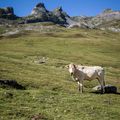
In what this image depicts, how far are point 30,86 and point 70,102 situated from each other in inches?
376

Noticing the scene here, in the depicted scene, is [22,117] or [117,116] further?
[117,116]

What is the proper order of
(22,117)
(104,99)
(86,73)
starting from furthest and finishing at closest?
(86,73)
(104,99)
(22,117)

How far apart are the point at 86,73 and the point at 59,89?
356 cm

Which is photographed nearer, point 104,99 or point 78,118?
point 78,118

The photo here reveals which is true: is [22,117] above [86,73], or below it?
below

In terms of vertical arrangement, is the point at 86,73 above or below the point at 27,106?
above

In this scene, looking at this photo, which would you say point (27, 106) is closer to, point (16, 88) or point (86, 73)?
point (16, 88)

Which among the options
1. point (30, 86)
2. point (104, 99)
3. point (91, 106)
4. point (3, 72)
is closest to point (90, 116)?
point (91, 106)

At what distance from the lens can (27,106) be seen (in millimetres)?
23344

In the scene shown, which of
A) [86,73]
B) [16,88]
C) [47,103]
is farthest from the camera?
[86,73]

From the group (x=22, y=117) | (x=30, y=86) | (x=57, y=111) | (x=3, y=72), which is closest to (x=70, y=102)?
(x=57, y=111)

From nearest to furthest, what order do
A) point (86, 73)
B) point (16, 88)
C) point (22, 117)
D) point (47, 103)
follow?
point (22, 117) → point (47, 103) → point (16, 88) → point (86, 73)

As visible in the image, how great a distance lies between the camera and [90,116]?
22203mm

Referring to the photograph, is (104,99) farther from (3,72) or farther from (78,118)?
(3,72)
